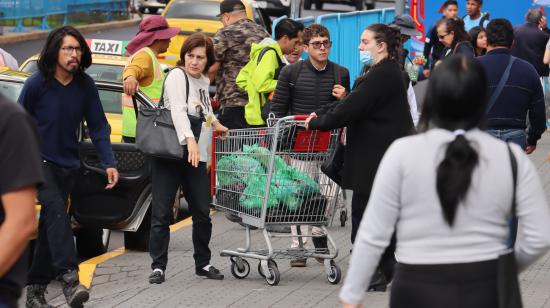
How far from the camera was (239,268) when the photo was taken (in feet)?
29.4

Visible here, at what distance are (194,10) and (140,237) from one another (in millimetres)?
15613

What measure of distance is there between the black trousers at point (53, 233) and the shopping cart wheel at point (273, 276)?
1.47 m

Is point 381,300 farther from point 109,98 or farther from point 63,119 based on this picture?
point 109,98

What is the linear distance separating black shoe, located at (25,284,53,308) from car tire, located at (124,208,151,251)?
2542 mm

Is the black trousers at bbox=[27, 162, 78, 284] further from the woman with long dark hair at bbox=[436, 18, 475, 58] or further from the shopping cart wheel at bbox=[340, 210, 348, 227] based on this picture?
the woman with long dark hair at bbox=[436, 18, 475, 58]

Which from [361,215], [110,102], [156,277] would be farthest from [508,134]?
[110,102]

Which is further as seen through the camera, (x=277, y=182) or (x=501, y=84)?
(x=277, y=182)

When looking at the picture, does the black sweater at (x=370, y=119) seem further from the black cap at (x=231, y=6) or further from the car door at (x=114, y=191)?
the black cap at (x=231, y=6)

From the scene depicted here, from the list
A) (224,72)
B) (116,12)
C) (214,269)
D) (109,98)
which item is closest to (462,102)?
(214,269)

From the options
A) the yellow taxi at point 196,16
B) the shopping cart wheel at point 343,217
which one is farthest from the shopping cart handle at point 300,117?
the yellow taxi at point 196,16

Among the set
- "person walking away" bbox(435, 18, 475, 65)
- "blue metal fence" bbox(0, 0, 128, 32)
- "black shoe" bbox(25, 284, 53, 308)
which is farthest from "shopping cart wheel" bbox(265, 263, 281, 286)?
"blue metal fence" bbox(0, 0, 128, 32)

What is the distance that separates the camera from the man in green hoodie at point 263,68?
10664 mm

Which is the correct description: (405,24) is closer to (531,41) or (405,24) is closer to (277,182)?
(531,41)

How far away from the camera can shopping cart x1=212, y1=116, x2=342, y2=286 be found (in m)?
8.44
